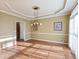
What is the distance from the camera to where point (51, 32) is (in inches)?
317

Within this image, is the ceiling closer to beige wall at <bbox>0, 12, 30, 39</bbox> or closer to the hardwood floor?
beige wall at <bbox>0, 12, 30, 39</bbox>

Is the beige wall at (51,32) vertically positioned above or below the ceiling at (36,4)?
below

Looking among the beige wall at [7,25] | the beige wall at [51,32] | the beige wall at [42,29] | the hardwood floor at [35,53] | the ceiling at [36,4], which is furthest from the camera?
the beige wall at [51,32]

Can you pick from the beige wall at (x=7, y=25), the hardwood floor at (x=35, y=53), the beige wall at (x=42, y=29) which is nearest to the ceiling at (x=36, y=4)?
the beige wall at (x=7, y=25)

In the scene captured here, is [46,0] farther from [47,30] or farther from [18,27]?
[18,27]

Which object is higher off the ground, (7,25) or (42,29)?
(7,25)

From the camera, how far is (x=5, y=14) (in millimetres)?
5574

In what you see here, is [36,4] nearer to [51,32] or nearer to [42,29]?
[51,32]

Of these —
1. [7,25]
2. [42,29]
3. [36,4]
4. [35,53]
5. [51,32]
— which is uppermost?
[36,4]

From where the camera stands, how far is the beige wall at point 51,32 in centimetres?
734

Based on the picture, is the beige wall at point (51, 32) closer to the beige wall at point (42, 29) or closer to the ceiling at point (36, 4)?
the beige wall at point (42, 29)

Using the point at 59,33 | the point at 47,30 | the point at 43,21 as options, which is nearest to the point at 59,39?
the point at 59,33

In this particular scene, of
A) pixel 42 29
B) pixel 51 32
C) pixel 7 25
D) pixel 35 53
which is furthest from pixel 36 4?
pixel 42 29

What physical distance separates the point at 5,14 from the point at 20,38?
3.86 metres
